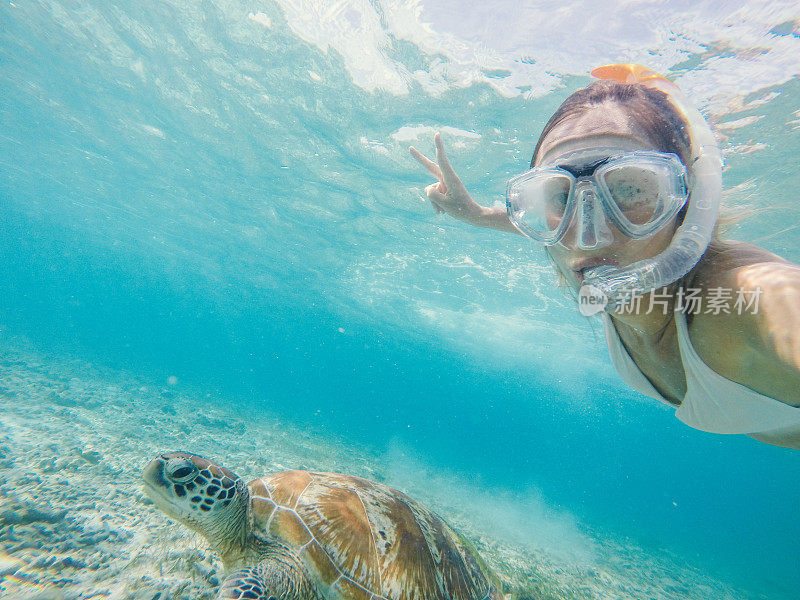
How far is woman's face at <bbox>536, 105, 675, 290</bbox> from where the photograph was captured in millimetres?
1575

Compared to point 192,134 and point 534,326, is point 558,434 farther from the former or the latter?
point 192,134

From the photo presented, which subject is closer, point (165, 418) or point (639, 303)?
point (639, 303)

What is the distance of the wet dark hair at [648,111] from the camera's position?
1617 millimetres

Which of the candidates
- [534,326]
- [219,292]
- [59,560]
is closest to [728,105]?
[59,560]

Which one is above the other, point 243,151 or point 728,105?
point 728,105

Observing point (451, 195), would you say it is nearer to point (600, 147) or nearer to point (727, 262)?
point (600, 147)

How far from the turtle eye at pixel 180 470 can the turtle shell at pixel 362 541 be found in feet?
2.14

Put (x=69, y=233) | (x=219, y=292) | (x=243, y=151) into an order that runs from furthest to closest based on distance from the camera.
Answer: (x=219, y=292) < (x=69, y=233) < (x=243, y=151)

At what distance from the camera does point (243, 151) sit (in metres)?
15.9

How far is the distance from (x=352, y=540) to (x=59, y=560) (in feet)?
11.3

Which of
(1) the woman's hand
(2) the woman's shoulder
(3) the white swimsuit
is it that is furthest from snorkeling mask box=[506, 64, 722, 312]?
(1) the woman's hand

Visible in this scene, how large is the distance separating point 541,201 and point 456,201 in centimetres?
111

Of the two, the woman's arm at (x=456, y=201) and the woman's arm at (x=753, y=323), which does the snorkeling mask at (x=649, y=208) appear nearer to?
the woman's arm at (x=753, y=323)

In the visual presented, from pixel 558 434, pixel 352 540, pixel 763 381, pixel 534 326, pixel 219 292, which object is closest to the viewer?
pixel 763 381
